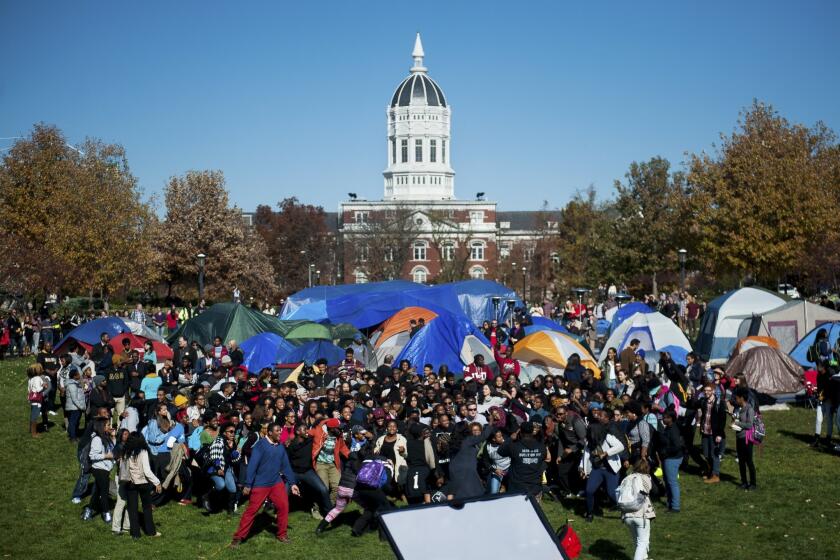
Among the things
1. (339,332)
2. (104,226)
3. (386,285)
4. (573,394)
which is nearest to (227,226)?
(104,226)

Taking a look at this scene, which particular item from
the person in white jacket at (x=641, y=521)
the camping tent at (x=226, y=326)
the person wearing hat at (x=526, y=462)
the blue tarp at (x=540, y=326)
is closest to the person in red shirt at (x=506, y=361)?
the blue tarp at (x=540, y=326)

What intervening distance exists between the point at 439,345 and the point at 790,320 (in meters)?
9.61

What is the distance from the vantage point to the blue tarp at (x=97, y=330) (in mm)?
27250

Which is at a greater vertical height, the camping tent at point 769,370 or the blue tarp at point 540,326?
the blue tarp at point 540,326

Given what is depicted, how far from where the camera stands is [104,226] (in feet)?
152

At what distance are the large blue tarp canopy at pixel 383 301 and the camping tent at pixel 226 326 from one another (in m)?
3.36

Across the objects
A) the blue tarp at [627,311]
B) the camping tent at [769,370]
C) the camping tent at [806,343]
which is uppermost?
the blue tarp at [627,311]

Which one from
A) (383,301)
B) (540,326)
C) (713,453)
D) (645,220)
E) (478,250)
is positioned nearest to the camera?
(713,453)

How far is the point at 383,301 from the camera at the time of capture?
112 feet

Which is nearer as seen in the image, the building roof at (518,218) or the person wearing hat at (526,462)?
the person wearing hat at (526,462)

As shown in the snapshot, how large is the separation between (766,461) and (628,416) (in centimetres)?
424

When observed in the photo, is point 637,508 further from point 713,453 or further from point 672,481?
point 713,453

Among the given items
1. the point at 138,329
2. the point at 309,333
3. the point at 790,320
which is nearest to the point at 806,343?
the point at 790,320

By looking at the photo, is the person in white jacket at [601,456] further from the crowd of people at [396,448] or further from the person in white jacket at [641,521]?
the person in white jacket at [641,521]
